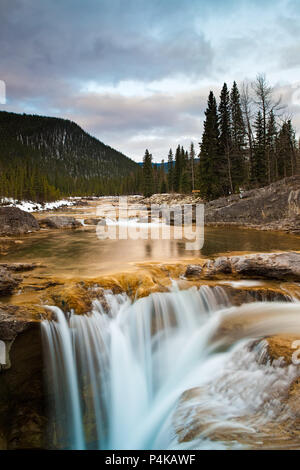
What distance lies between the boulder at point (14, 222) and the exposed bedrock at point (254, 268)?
16306 mm

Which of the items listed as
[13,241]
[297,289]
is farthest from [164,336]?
[13,241]

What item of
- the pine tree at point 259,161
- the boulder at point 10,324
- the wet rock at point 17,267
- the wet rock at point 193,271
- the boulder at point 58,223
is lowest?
the boulder at point 10,324

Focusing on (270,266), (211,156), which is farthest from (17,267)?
(211,156)

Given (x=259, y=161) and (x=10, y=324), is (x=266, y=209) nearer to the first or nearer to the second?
(x=259, y=161)

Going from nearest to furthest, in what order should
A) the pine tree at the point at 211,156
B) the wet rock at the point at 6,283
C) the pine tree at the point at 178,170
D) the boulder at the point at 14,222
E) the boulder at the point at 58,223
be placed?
the wet rock at the point at 6,283, the boulder at the point at 14,222, the boulder at the point at 58,223, the pine tree at the point at 211,156, the pine tree at the point at 178,170

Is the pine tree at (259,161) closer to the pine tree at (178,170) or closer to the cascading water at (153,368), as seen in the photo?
the cascading water at (153,368)

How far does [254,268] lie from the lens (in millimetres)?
8742

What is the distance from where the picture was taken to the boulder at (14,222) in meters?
20.4

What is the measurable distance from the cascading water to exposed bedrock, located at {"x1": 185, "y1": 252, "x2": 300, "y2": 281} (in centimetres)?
118

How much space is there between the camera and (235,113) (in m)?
34.7

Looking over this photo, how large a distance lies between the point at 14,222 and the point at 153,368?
1839 cm

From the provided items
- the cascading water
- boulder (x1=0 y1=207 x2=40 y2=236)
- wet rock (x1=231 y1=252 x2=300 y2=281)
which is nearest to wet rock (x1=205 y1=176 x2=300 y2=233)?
wet rock (x1=231 y1=252 x2=300 y2=281)

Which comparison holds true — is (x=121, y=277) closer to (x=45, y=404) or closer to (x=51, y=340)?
(x=51, y=340)

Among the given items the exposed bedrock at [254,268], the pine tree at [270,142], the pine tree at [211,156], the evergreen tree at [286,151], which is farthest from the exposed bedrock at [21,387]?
the evergreen tree at [286,151]
